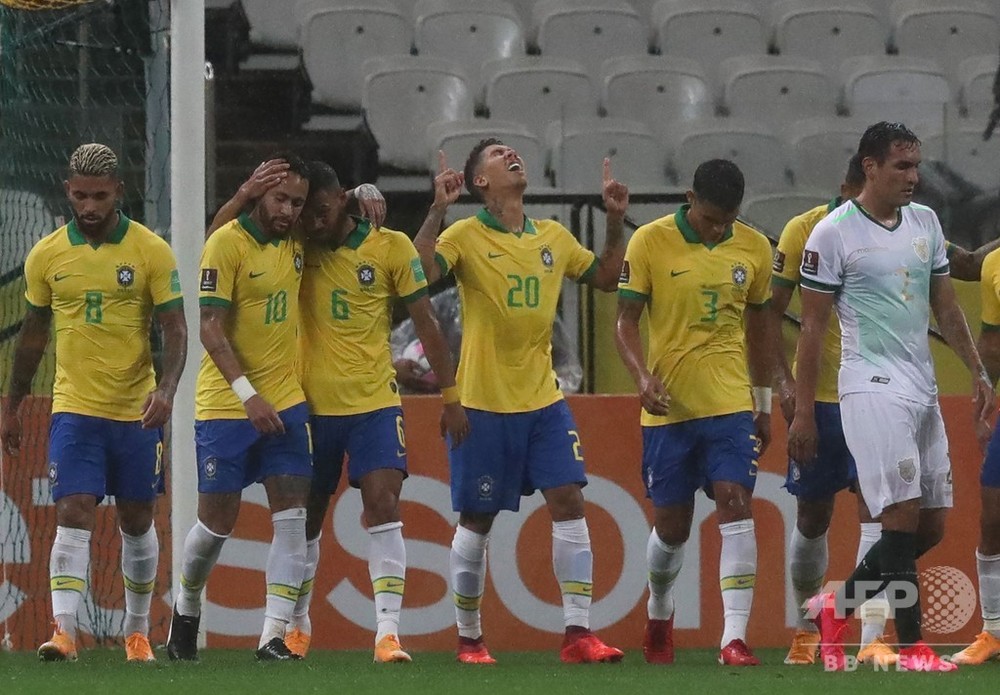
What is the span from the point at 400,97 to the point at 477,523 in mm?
5145

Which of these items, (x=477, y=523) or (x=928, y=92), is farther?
(x=928, y=92)

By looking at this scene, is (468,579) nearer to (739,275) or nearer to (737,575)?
(737,575)

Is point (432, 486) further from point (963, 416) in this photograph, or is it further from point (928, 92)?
point (928, 92)

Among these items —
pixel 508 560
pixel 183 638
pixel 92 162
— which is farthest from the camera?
pixel 508 560

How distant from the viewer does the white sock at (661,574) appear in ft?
24.0

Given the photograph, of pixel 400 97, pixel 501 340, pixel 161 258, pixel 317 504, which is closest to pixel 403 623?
pixel 317 504

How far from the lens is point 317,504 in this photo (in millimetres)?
7426

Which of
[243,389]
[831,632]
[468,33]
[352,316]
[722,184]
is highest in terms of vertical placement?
[468,33]

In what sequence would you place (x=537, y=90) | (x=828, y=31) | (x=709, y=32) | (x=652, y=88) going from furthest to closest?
(x=828, y=31) → (x=709, y=32) → (x=652, y=88) → (x=537, y=90)

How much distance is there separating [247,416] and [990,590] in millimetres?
3148

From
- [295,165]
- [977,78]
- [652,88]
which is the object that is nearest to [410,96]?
[652,88]

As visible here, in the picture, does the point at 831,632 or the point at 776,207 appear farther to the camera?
the point at 776,207

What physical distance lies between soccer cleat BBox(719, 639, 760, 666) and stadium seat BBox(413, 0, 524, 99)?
6723 millimetres

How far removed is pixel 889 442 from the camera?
20.2ft
